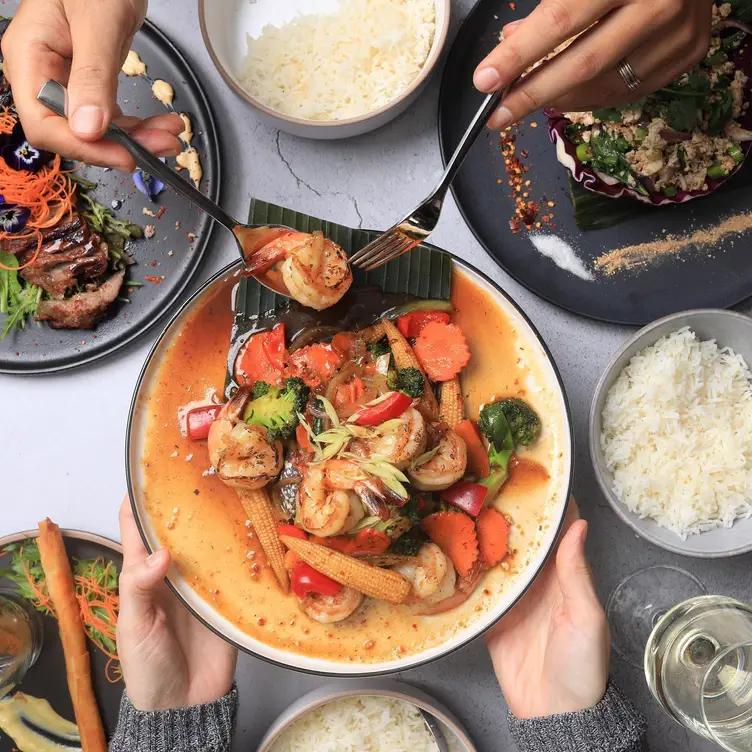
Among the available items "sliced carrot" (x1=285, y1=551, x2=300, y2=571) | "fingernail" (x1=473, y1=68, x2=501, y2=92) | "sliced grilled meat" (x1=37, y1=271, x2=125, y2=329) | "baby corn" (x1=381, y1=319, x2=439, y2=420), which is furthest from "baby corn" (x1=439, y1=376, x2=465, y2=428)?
"sliced grilled meat" (x1=37, y1=271, x2=125, y2=329)

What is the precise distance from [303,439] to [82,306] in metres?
0.87

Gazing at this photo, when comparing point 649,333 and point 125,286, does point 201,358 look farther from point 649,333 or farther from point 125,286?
point 649,333

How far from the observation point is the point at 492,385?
83.4 inches

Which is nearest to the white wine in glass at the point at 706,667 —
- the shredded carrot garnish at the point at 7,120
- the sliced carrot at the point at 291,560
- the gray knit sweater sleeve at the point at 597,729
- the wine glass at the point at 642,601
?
the gray knit sweater sleeve at the point at 597,729

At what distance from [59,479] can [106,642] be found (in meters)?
0.58

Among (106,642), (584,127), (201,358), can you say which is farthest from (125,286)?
(584,127)

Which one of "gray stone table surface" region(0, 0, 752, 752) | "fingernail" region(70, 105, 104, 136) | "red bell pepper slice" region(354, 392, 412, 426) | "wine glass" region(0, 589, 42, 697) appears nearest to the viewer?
"fingernail" region(70, 105, 104, 136)

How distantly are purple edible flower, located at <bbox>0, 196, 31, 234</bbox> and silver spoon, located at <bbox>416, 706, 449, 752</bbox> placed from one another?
2.07 metres

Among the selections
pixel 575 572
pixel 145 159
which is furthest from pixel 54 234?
pixel 575 572

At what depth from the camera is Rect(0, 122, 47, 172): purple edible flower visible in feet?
7.45

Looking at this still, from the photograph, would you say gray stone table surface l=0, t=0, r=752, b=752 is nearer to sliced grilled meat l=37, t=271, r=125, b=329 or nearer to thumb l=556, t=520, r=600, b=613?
sliced grilled meat l=37, t=271, r=125, b=329

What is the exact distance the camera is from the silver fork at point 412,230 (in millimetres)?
1860

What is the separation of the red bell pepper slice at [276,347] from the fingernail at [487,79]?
902mm

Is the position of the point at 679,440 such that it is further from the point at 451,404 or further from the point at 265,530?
the point at 265,530
